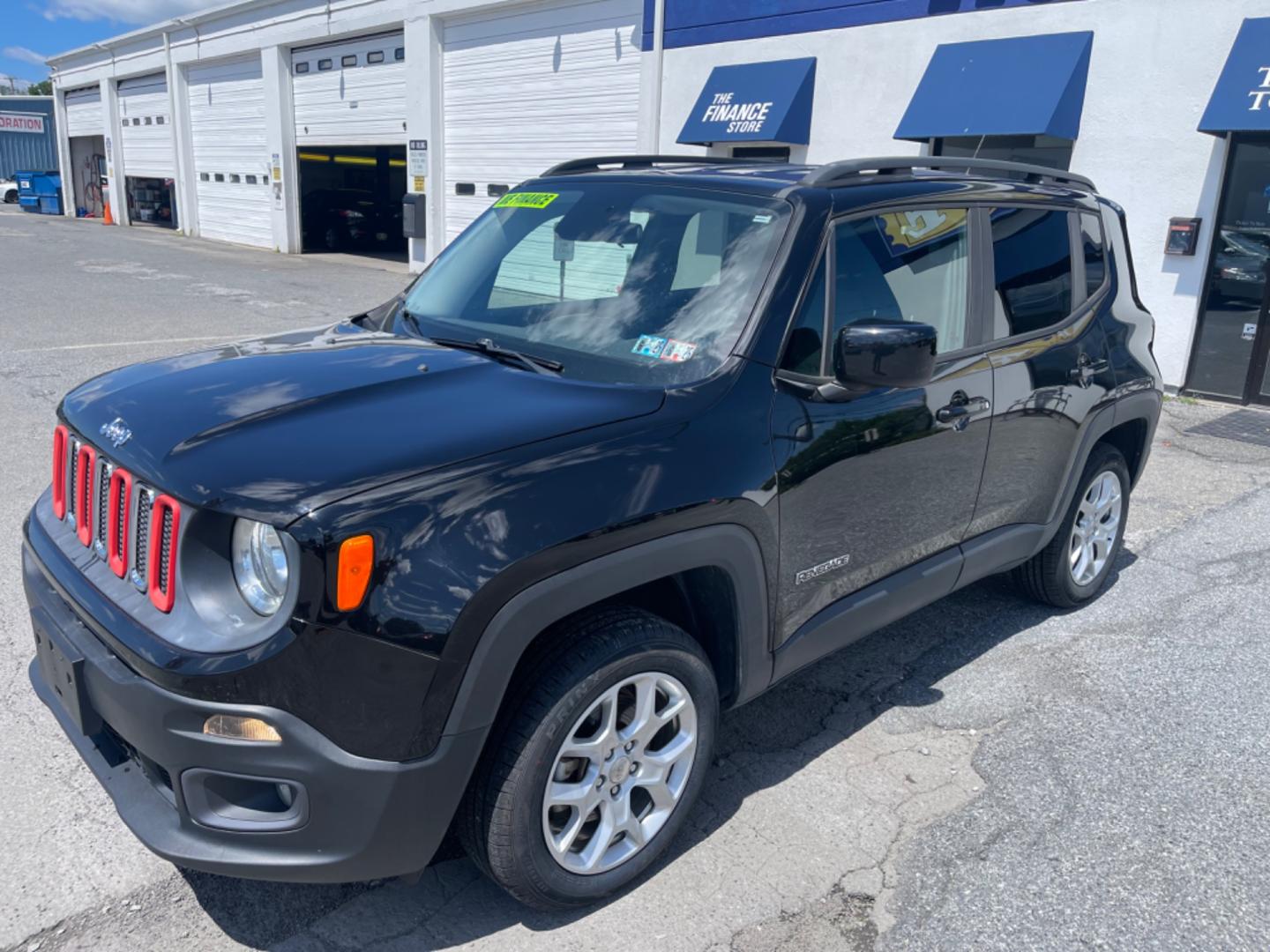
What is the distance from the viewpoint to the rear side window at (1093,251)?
4.27 metres

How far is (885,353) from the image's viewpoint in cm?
274

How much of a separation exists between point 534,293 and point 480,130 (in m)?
15.8

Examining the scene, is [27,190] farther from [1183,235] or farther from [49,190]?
[1183,235]

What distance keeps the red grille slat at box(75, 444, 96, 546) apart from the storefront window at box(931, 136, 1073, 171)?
31.8 feet

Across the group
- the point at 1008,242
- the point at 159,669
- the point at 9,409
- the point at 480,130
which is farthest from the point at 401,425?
the point at 480,130

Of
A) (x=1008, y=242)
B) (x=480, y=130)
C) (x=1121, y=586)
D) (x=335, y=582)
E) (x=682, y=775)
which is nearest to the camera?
(x=335, y=582)

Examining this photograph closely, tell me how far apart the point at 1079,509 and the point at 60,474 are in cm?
389

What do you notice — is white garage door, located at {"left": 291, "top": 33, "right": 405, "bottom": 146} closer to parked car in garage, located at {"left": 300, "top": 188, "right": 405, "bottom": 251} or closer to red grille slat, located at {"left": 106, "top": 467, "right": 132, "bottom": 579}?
parked car in garage, located at {"left": 300, "top": 188, "right": 405, "bottom": 251}

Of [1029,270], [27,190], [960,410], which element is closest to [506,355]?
[960,410]

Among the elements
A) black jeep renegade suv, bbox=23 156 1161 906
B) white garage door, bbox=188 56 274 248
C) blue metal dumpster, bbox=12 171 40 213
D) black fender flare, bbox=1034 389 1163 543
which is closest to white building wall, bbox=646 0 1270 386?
black fender flare, bbox=1034 389 1163 543

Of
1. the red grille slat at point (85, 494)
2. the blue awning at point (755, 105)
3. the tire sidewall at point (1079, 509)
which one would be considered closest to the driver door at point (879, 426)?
the tire sidewall at point (1079, 509)

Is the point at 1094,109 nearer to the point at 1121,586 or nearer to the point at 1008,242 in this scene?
the point at 1121,586

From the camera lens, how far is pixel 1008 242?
378 centimetres

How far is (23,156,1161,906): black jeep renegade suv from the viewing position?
211 centimetres
